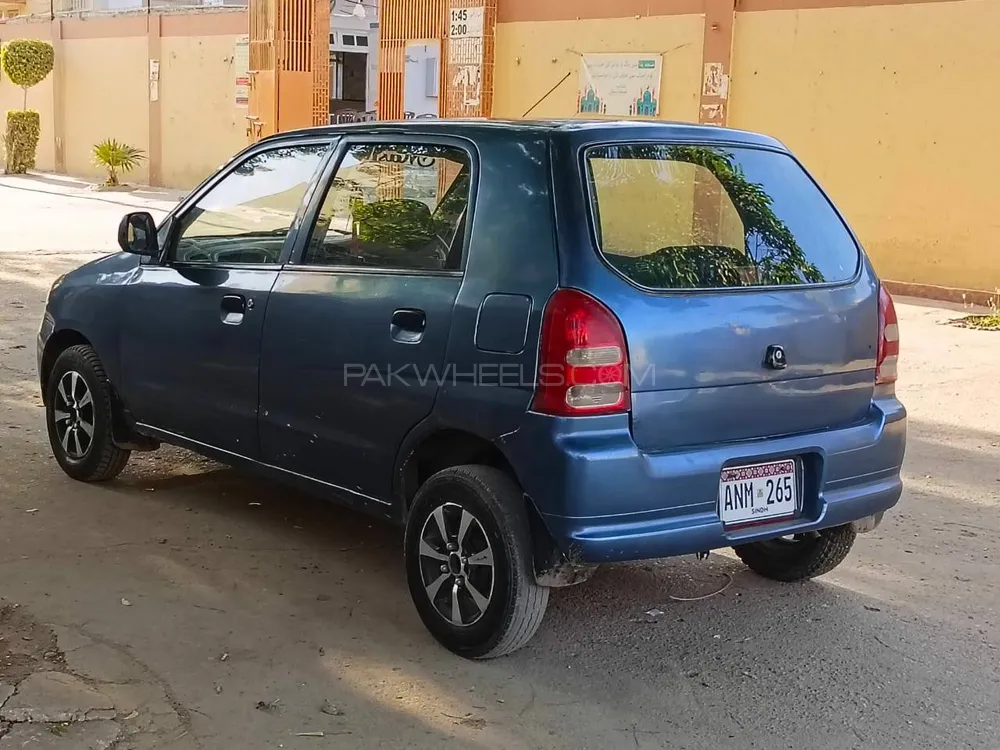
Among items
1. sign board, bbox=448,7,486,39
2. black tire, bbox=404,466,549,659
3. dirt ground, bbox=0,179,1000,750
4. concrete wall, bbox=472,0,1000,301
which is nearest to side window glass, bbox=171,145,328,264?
dirt ground, bbox=0,179,1000,750

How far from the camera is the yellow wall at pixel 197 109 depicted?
24859 mm

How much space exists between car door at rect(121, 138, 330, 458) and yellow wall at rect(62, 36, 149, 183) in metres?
23.2

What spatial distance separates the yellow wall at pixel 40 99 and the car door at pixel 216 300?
2767cm

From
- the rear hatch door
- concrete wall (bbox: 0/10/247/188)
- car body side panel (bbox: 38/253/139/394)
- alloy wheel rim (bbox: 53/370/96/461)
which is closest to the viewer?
the rear hatch door

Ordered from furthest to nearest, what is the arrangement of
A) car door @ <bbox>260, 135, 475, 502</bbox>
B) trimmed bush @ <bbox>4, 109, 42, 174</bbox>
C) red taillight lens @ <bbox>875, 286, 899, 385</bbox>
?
trimmed bush @ <bbox>4, 109, 42, 174</bbox>, red taillight lens @ <bbox>875, 286, 899, 385</bbox>, car door @ <bbox>260, 135, 475, 502</bbox>

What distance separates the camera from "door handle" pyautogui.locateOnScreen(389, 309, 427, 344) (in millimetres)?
4074

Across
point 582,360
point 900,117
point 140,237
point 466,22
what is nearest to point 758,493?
point 582,360

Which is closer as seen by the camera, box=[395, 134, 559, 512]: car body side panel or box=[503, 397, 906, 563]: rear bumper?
box=[503, 397, 906, 563]: rear bumper

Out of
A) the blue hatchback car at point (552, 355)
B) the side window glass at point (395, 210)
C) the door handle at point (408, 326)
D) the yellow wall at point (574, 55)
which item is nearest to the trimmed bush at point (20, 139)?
the yellow wall at point (574, 55)

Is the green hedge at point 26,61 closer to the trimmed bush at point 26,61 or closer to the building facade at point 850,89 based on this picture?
the trimmed bush at point 26,61

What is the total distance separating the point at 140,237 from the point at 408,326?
5.84 ft

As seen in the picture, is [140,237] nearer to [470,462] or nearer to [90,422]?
[90,422]

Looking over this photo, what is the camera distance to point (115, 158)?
2605 centimetres

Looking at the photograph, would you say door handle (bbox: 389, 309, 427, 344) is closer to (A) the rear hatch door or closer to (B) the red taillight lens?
(A) the rear hatch door
